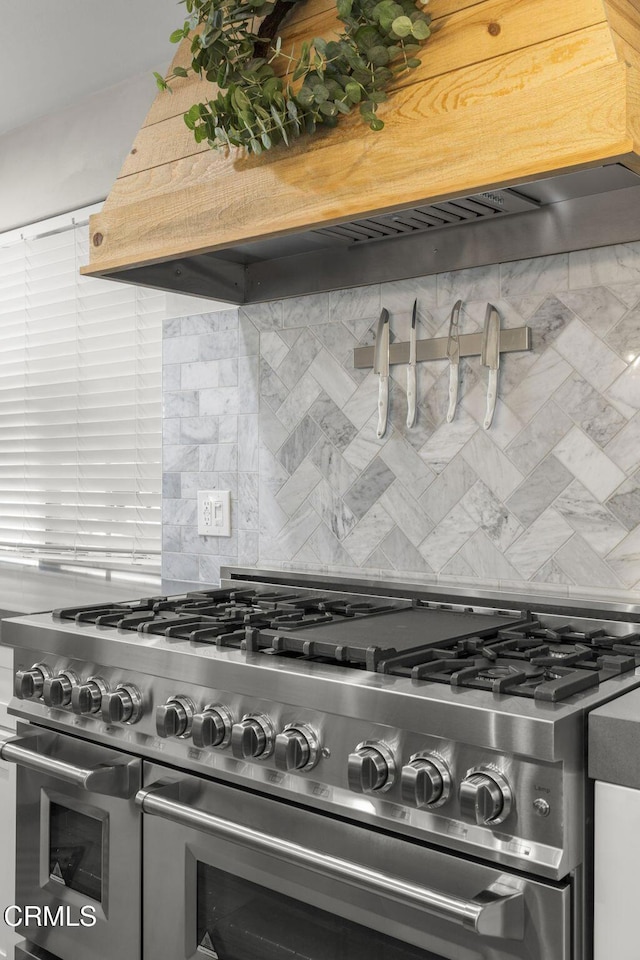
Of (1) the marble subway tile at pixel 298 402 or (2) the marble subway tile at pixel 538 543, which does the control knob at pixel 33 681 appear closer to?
(1) the marble subway tile at pixel 298 402

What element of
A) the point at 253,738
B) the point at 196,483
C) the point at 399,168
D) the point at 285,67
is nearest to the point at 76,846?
the point at 253,738

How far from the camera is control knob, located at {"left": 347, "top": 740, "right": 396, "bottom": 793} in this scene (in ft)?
3.67

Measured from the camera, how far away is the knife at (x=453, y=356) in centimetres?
183

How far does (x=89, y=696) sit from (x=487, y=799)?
0.78 metres

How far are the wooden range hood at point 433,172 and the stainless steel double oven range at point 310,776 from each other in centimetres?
70

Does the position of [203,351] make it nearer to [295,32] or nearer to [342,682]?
[295,32]

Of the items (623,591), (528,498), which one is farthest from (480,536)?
(623,591)

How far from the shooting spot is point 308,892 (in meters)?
1.22

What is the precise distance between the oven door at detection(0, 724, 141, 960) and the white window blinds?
99cm

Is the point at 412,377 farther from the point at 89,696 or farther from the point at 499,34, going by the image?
the point at 89,696

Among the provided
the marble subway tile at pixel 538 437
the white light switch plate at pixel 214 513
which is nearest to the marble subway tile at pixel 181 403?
the white light switch plate at pixel 214 513

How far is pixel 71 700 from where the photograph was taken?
1.57 m

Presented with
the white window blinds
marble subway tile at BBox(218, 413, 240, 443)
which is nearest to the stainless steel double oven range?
marble subway tile at BBox(218, 413, 240, 443)

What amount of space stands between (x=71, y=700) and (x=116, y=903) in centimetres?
36
